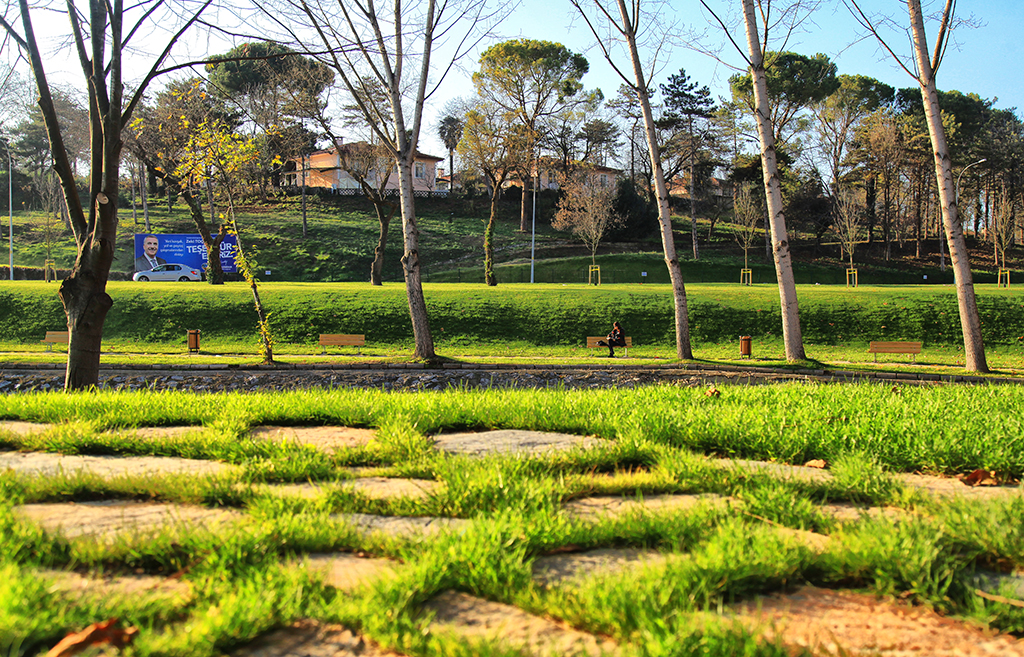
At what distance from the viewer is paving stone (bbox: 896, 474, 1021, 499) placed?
8.38 ft

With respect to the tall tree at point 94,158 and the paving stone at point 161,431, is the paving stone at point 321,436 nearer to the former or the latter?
the paving stone at point 161,431

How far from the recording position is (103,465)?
123 inches

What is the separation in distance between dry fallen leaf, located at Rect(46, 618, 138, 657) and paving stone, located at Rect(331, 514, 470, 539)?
82 centimetres

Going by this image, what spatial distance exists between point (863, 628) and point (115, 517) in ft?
Result: 8.32

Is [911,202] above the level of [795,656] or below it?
above

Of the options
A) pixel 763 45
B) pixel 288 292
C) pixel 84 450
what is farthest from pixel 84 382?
pixel 288 292

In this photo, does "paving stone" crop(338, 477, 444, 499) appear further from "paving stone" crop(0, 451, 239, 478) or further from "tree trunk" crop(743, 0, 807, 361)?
"tree trunk" crop(743, 0, 807, 361)

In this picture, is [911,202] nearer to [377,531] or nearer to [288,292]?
[288,292]

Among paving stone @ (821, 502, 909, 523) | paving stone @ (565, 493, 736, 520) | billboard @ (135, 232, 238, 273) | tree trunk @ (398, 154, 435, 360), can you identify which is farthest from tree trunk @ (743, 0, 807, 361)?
billboard @ (135, 232, 238, 273)

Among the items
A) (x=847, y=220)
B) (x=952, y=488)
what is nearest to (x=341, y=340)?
(x=952, y=488)

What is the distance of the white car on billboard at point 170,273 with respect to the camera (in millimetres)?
41156

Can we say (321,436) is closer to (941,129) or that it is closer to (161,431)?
(161,431)

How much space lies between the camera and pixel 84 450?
3436mm

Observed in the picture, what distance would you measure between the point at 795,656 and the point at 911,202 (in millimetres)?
70457
